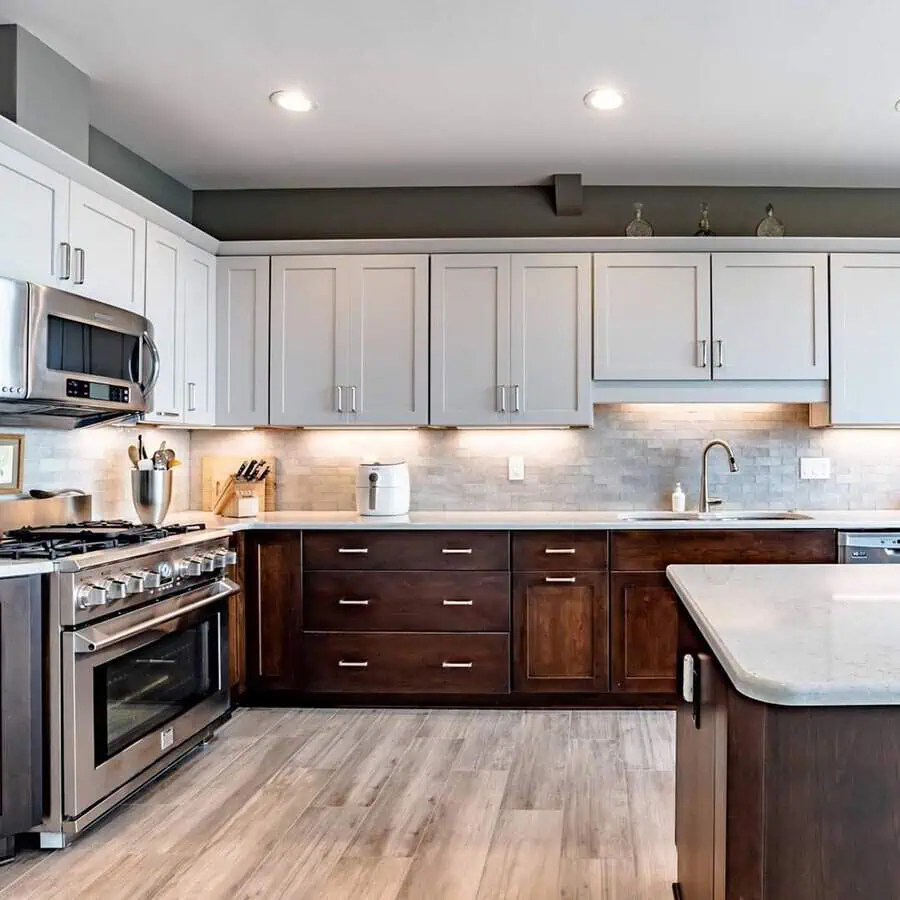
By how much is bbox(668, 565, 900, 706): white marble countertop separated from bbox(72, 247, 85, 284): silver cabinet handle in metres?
2.26

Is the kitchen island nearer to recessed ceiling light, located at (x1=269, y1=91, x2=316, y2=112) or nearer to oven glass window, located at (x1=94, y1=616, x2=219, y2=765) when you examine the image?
oven glass window, located at (x1=94, y1=616, x2=219, y2=765)

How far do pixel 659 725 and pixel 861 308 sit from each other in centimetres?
220

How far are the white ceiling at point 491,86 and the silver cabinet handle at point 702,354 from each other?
0.86 m

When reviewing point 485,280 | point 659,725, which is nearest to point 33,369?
point 485,280

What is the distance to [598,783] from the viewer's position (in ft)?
9.86

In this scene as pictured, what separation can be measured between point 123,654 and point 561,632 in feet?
6.32

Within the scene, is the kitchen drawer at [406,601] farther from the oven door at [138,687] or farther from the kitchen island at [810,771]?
the kitchen island at [810,771]

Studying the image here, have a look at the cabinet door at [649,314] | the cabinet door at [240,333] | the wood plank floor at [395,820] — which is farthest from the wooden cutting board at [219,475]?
the cabinet door at [649,314]

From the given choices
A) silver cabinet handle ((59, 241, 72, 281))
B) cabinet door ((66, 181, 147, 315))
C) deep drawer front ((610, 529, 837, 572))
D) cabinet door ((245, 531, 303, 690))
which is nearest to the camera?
silver cabinet handle ((59, 241, 72, 281))

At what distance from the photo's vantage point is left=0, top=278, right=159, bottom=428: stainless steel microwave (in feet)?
8.38

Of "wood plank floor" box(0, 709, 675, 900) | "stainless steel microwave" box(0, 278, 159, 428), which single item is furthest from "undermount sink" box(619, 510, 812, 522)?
"stainless steel microwave" box(0, 278, 159, 428)

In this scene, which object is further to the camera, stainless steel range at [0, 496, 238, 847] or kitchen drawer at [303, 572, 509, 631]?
kitchen drawer at [303, 572, 509, 631]

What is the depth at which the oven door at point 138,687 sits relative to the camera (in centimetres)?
253

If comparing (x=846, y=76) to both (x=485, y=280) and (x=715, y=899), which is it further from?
(x=715, y=899)
